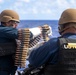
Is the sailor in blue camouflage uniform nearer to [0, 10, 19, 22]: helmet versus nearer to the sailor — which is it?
the sailor

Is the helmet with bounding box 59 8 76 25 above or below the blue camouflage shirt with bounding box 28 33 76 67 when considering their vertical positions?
above

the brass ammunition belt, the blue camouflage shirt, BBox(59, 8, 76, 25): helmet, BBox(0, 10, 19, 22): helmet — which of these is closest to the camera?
the blue camouflage shirt

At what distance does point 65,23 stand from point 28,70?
931mm

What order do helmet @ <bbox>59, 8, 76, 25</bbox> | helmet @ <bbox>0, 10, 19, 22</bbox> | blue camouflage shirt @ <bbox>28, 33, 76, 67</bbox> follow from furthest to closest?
helmet @ <bbox>0, 10, 19, 22</bbox> → helmet @ <bbox>59, 8, 76, 25</bbox> → blue camouflage shirt @ <bbox>28, 33, 76, 67</bbox>

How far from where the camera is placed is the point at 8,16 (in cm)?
618

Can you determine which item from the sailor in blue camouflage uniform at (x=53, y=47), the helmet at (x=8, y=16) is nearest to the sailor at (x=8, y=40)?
the helmet at (x=8, y=16)

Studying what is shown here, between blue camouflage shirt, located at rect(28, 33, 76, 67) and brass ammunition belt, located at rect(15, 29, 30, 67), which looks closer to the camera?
blue camouflage shirt, located at rect(28, 33, 76, 67)

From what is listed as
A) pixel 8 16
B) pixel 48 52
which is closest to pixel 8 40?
pixel 8 16

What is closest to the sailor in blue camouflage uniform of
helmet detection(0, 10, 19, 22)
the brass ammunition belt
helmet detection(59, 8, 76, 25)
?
helmet detection(59, 8, 76, 25)

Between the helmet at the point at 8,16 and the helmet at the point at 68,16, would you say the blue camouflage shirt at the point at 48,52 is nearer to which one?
the helmet at the point at 68,16

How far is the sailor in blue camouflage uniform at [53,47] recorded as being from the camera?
192 inches

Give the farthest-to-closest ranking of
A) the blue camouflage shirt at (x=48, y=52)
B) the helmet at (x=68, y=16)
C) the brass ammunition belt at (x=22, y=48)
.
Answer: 1. the brass ammunition belt at (x=22, y=48)
2. the helmet at (x=68, y=16)
3. the blue camouflage shirt at (x=48, y=52)

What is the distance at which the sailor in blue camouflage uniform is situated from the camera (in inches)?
192

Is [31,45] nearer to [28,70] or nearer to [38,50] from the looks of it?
[28,70]
